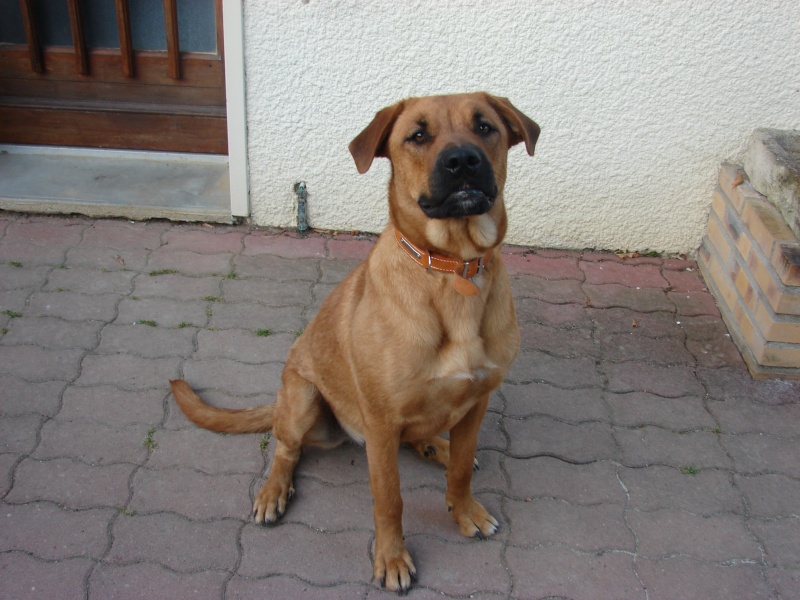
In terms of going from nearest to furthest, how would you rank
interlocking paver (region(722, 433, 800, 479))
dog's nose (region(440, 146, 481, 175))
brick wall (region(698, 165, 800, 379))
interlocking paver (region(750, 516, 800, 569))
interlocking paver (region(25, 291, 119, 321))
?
1. dog's nose (region(440, 146, 481, 175))
2. interlocking paver (region(750, 516, 800, 569))
3. interlocking paver (region(722, 433, 800, 479))
4. brick wall (region(698, 165, 800, 379))
5. interlocking paver (region(25, 291, 119, 321))

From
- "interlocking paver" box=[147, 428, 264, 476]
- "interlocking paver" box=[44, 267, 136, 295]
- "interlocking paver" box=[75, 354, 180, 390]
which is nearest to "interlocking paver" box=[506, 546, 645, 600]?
"interlocking paver" box=[147, 428, 264, 476]

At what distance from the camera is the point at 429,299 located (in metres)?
2.50

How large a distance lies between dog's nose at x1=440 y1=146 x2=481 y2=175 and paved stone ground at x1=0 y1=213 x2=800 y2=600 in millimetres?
1436

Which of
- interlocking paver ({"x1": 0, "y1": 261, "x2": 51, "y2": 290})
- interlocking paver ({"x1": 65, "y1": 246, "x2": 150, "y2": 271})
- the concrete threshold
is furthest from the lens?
the concrete threshold

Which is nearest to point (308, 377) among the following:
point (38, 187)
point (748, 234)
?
point (748, 234)

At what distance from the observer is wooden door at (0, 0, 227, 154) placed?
16.5 ft

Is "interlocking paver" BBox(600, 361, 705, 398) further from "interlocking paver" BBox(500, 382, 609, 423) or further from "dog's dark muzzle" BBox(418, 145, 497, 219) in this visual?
"dog's dark muzzle" BBox(418, 145, 497, 219)

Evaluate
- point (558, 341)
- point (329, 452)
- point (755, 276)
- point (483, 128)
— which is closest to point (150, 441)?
point (329, 452)

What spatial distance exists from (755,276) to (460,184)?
2.39 m

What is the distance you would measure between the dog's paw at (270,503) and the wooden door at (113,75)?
124 inches

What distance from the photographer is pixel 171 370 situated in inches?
143

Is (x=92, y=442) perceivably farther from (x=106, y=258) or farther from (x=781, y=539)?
(x=781, y=539)

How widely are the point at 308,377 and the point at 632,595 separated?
1469 millimetres

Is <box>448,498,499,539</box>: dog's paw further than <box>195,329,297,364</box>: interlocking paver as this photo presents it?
No
